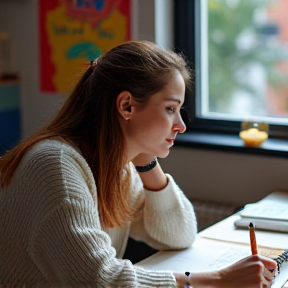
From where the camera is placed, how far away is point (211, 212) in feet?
7.67

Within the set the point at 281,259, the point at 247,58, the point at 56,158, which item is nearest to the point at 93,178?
the point at 56,158

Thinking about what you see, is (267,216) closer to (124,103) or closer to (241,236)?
(241,236)

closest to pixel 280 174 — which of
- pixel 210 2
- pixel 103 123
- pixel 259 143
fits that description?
pixel 259 143

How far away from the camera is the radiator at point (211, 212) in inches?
91.6

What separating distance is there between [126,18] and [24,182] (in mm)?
1300

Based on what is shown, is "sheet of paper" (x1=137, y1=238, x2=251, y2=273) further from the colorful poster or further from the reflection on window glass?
the colorful poster

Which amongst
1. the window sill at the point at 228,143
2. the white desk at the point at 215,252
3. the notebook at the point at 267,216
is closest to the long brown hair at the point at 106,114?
the white desk at the point at 215,252

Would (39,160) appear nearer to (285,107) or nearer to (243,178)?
(243,178)

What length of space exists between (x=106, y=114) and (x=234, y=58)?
1257mm

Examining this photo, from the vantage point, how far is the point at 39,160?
55.7 inches

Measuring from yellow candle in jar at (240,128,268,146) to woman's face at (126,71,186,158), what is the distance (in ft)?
2.59

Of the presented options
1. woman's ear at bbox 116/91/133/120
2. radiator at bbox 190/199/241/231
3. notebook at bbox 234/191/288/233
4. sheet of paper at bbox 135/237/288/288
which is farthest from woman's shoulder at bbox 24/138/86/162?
radiator at bbox 190/199/241/231

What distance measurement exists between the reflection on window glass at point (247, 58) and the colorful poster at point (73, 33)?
37 cm

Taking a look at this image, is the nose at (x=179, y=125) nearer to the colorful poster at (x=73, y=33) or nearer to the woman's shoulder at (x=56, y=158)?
the woman's shoulder at (x=56, y=158)
